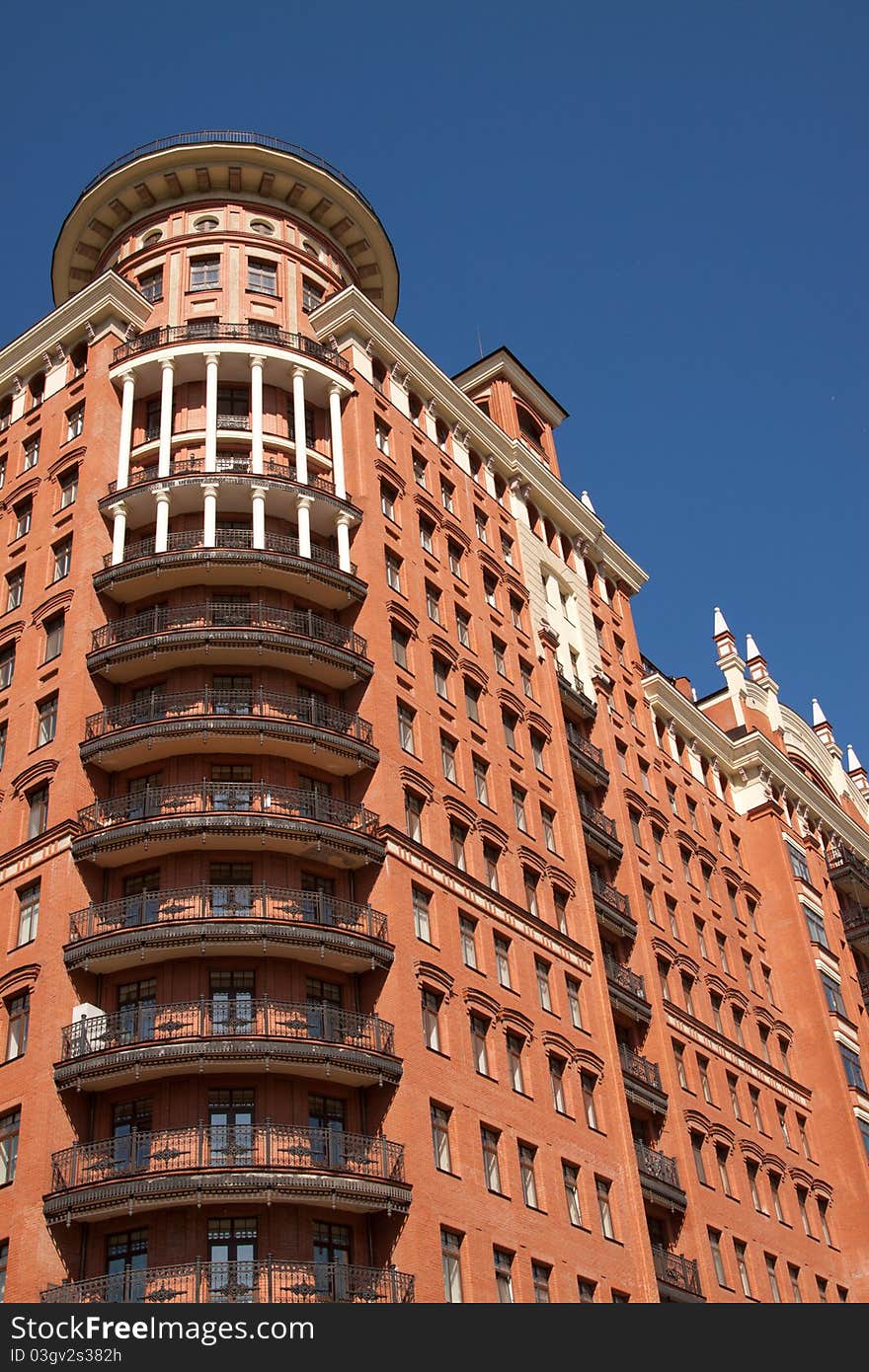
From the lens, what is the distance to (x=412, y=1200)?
1575 inches

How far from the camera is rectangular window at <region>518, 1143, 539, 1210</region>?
45281mm

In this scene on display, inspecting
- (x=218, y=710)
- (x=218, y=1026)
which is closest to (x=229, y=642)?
(x=218, y=710)

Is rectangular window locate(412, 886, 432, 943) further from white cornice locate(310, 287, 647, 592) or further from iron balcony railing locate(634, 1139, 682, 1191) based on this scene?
white cornice locate(310, 287, 647, 592)

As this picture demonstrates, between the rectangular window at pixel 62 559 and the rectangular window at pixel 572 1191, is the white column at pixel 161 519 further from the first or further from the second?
the rectangular window at pixel 572 1191

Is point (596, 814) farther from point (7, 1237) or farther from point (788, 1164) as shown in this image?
point (7, 1237)

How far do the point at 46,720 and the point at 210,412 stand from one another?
39.0 feet

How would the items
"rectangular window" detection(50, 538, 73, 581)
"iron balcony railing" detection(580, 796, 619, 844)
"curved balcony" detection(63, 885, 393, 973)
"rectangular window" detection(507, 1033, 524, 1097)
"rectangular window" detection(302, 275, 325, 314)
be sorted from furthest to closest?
"iron balcony railing" detection(580, 796, 619, 844) < "rectangular window" detection(302, 275, 325, 314) < "rectangular window" detection(50, 538, 73, 581) < "rectangular window" detection(507, 1033, 524, 1097) < "curved balcony" detection(63, 885, 393, 973)

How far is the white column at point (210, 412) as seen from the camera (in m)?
52.0

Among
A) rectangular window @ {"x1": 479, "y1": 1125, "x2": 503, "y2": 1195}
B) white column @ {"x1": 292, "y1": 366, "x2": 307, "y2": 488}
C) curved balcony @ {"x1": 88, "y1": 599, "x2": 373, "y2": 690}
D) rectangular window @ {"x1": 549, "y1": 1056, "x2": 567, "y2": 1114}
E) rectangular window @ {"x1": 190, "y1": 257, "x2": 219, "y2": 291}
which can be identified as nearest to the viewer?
rectangular window @ {"x1": 479, "y1": 1125, "x2": 503, "y2": 1195}

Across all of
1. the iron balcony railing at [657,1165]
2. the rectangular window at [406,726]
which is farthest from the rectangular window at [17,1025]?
the iron balcony railing at [657,1165]

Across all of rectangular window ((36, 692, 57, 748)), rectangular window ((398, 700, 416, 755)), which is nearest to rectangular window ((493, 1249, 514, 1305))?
rectangular window ((398, 700, 416, 755))

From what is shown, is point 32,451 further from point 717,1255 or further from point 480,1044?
point 717,1255

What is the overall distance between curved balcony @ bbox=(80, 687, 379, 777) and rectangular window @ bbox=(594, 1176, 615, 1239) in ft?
49.1
